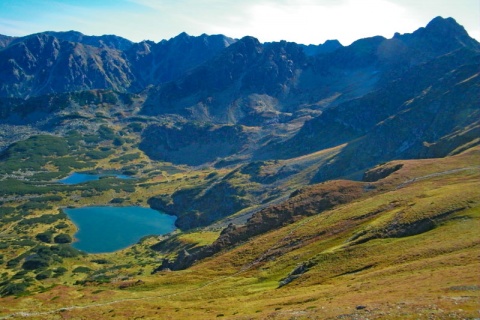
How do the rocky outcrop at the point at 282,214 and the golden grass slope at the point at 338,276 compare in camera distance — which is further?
the rocky outcrop at the point at 282,214

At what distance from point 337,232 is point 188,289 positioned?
39.1 meters

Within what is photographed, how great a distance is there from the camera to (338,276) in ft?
257

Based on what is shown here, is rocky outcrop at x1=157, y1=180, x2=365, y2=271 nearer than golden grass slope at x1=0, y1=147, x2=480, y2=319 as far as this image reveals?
No

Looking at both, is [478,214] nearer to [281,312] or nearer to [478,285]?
[478,285]

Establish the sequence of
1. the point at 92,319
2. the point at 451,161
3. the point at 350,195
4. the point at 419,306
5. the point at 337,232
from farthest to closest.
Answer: the point at 451,161 → the point at 350,195 → the point at 337,232 → the point at 92,319 → the point at 419,306

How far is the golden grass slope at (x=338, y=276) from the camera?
53375 millimetres

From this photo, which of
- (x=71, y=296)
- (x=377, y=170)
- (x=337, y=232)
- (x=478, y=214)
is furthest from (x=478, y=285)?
(x=377, y=170)

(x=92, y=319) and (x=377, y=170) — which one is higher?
(x=377, y=170)

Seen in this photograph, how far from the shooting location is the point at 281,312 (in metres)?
58.0

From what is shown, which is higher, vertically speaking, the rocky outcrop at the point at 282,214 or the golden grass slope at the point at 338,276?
the rocky outcrop at the point at 282,214

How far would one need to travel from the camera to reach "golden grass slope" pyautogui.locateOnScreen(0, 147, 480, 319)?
2101 inches

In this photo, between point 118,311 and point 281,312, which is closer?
point 281,312

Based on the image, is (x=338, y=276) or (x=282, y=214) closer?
(x=338, y=276)

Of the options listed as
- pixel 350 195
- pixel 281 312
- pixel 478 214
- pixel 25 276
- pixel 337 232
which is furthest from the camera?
pixel 25 276
